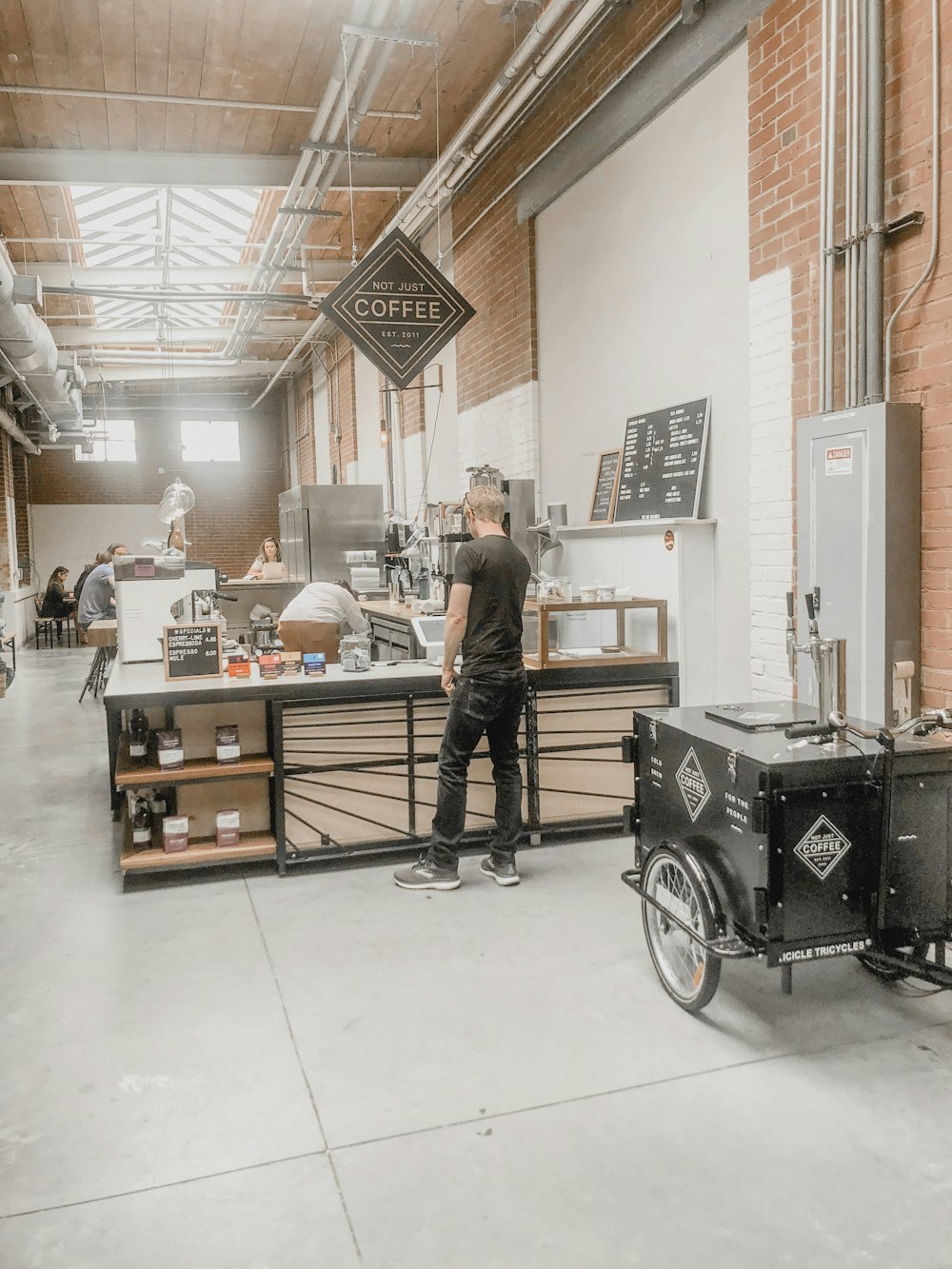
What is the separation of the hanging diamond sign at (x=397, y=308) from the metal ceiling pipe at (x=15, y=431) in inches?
404

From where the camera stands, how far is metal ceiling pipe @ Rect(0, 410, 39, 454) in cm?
1379

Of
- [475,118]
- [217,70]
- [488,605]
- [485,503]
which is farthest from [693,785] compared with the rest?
[217,70]

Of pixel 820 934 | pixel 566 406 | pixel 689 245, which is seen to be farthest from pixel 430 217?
pixel 820 934

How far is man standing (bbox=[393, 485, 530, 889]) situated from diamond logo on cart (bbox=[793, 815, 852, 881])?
64.5 inches

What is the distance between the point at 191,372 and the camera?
1520cm

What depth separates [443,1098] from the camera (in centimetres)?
248

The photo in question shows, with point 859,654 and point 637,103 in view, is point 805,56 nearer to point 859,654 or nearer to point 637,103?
point 637,103

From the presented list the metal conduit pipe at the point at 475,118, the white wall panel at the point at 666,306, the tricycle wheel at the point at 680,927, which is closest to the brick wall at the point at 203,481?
the metal conduit pipe at the point at 475,118

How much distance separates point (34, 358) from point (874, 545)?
8.69m

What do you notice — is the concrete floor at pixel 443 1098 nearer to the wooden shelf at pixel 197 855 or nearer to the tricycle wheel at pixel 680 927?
the tricycle wheel at pixel 680 927

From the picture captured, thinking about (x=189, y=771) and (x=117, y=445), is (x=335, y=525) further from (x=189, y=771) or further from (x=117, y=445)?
(x=117, y=445)

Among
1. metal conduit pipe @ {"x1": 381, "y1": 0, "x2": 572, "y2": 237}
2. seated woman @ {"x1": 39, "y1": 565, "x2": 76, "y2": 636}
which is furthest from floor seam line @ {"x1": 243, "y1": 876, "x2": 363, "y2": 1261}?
seated woman @ {"x1": 39, "y1": 565, "x2": 76, "y2": 636}

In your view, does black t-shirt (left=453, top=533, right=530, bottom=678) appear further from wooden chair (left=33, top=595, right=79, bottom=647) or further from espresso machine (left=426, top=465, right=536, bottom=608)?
wooden chair (left=33, top=595, right=79, bottom=647)

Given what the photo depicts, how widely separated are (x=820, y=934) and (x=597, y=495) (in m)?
3.82
